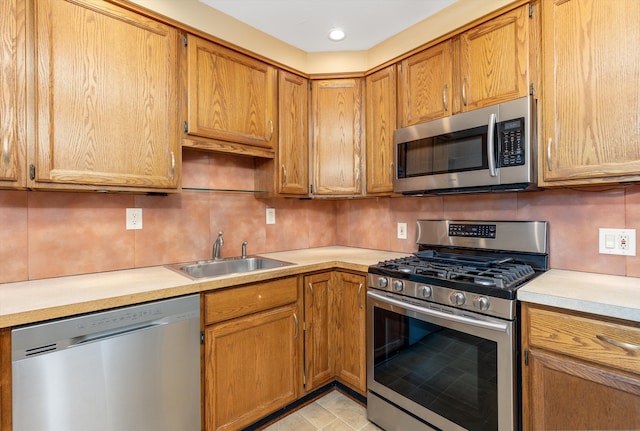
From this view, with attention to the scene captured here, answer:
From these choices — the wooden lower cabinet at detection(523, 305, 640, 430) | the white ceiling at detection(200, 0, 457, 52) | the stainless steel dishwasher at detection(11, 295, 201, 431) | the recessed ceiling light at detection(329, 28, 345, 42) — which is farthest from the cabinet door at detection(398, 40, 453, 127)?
the stainless steel dishwasher at detection(11, 295, 201, 431)

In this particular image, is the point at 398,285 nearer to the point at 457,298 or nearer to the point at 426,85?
the point at 457,298

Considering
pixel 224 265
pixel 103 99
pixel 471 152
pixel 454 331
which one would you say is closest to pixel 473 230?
pixel 471 152

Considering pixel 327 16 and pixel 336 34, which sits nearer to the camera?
pixel 327 16

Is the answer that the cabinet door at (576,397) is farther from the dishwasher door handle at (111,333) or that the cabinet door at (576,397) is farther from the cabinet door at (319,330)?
the dishwasher door handle at (111,333)

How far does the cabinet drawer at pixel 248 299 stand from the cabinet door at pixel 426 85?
129 cm

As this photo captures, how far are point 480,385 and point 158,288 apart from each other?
57.2 inches

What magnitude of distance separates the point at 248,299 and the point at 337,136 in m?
1.33

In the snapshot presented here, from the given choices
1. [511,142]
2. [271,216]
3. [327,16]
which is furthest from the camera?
[271,216]

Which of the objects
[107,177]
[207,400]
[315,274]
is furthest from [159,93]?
[207,400]

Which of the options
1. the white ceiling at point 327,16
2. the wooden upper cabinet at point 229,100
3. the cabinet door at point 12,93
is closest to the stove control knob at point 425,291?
the wooden upper cabinet at point 229,100

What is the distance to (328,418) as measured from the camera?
1.87 metres

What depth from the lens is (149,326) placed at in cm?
133

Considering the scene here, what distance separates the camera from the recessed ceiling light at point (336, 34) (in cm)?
206

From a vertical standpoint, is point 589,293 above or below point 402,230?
below
